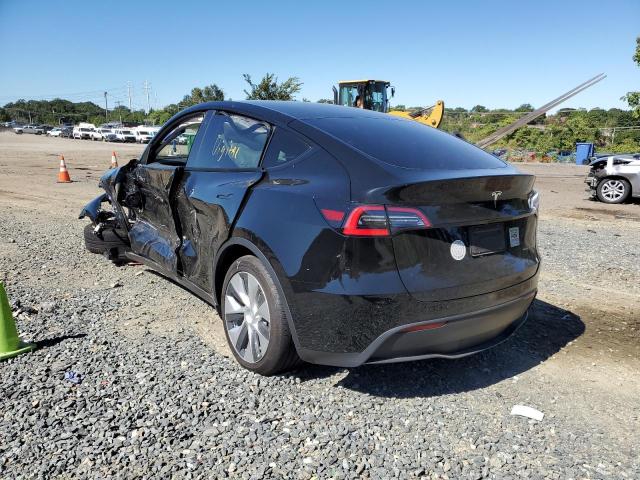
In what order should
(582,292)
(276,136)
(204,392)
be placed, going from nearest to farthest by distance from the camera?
1. (204,392)
2. (276,136)
3. (582,292)

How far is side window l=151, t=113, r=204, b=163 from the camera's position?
427cm

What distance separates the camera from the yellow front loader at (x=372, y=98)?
20.6 meters

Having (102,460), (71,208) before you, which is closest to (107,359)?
(102,460)

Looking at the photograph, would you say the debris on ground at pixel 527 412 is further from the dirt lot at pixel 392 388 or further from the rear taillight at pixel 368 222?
the rear taillight at pixel 368 222

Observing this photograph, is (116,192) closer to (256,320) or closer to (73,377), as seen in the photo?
(73,377)

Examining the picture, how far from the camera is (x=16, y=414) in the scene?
2.81 metres

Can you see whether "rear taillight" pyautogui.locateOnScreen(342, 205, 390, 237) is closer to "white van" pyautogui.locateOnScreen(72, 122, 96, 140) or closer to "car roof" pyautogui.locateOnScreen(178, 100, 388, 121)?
"car roof" pyautogui.locateOnScreen(178, 100, 388, 121)

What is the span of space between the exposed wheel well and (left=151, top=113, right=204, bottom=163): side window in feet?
3.88

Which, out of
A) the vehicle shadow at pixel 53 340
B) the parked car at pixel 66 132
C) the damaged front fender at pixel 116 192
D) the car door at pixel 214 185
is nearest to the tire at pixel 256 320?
the car door at pixel 214 185

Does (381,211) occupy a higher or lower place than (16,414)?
higher

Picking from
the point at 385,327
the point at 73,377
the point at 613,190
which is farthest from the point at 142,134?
the point at 385,327

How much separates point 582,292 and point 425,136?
272 centimetres

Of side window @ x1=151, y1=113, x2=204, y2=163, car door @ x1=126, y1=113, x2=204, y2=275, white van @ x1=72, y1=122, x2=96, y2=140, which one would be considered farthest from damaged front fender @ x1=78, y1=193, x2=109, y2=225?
white van @ x1=72, y1=122, x2=96, y2=140

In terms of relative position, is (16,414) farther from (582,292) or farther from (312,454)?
→ (582,292)
